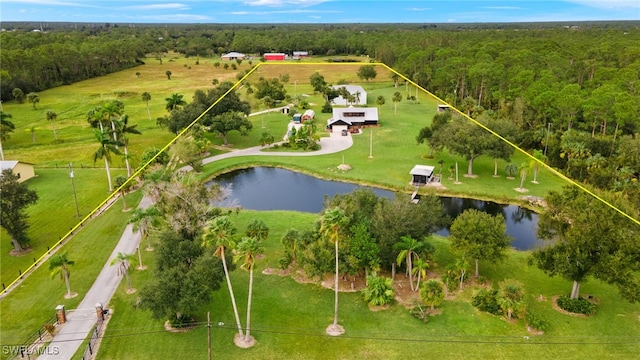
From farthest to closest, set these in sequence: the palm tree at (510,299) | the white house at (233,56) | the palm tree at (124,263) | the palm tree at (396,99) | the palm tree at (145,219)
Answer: the white house at (233,56) < the palm tree at (396,99) < the palm tree at (145,219) < the palm tree at (124,263) < the palm tree at (510,299)

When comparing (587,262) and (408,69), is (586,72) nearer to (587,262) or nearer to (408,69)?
(408,69)

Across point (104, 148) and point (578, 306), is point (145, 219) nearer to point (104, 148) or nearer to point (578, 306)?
point (104, 148)

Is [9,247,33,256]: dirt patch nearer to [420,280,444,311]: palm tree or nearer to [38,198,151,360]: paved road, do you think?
[38,198,151,360]: paved road

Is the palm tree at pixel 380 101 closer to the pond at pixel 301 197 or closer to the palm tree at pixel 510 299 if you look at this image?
the pond at pixel 301 197

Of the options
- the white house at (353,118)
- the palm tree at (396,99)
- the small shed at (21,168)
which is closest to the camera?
the small shed at (21,168)

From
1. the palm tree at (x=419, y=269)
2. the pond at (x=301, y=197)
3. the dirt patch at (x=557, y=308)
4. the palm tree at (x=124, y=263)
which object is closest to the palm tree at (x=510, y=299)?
the dirt patch at (x=557, y=308)

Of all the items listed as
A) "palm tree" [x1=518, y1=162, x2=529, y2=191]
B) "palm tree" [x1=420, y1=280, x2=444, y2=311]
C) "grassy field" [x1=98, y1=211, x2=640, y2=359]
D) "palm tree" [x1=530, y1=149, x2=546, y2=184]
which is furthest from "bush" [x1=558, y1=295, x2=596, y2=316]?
"palm tree" [x1=530, y1=149, x2=546, y2=184]
